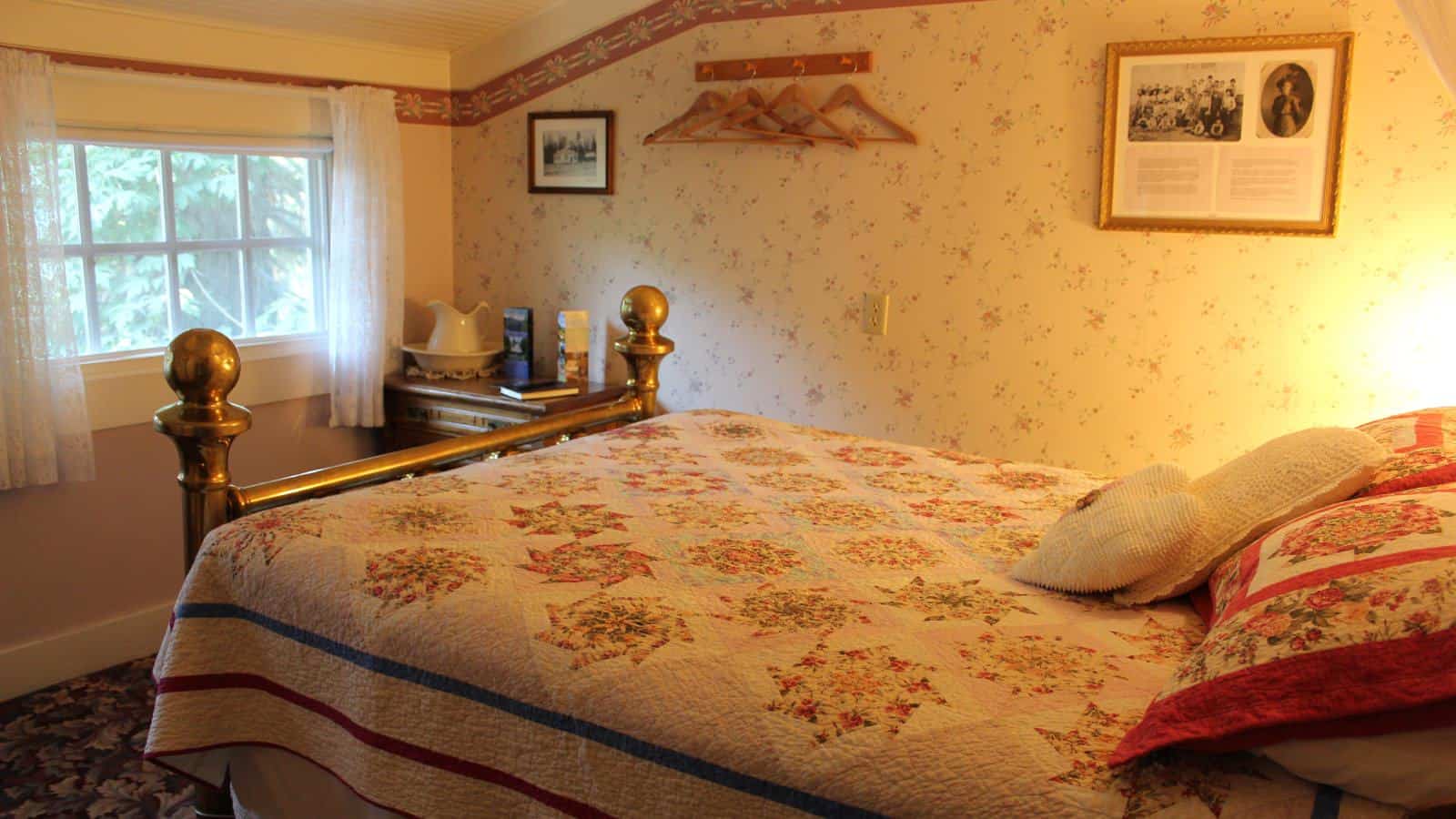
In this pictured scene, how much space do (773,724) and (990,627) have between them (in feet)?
1.39

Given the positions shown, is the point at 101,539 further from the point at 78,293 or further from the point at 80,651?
the point at 78,293

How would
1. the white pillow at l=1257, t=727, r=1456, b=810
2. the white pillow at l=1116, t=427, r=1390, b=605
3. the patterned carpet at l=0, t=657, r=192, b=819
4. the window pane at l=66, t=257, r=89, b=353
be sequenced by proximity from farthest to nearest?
the window pane at l=66, t=257, r=89, b=353 → the patterned carpet at l=0, t=657, r=192, b=819 → the white pillow at l=1116, t=427, r=1390, b=605 → the white pillow at l=1257, t=727, r=1456, b=810

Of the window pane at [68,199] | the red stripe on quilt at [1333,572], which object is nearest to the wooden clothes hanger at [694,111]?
the window pane at [68,199]

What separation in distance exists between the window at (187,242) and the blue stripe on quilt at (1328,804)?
3452 millimetres

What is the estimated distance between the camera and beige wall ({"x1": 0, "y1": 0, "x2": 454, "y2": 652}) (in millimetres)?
3193

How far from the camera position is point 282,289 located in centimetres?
398

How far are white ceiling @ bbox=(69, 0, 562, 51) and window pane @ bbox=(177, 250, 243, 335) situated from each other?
77cm

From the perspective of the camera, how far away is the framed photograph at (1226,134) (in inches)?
115

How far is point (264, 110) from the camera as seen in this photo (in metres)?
3.72

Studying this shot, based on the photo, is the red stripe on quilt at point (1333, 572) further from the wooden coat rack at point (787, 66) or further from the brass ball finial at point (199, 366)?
the wooden coat rack at point (787, 66)

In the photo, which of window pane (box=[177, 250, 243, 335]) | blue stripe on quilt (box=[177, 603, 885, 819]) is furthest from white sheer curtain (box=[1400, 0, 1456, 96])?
window pane (box=[177, 250, 243, 335])

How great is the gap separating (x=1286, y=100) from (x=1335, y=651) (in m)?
2.25

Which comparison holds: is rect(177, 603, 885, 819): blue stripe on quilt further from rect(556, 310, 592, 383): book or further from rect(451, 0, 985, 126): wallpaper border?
rect(451, 0, 985, 126): wallpaper border

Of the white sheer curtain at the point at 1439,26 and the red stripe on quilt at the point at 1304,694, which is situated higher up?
the white sheer curtain at the point at 1439,26
